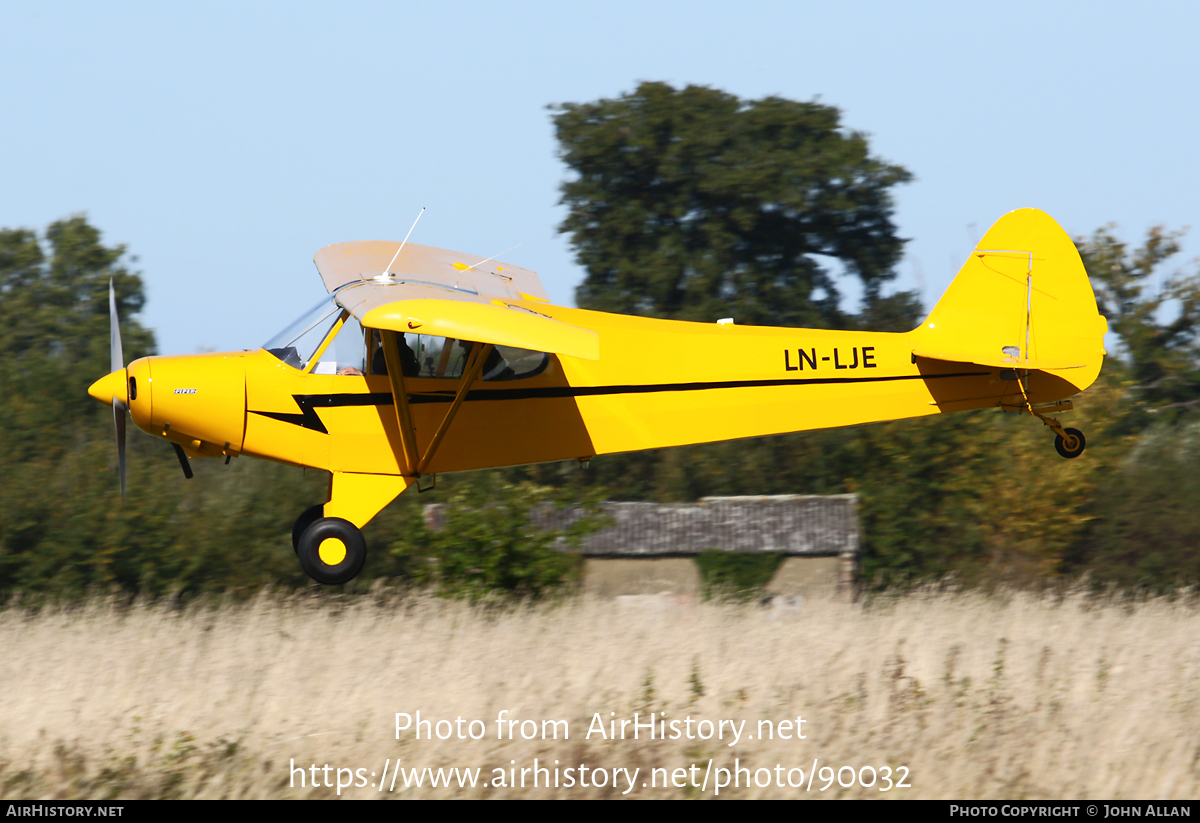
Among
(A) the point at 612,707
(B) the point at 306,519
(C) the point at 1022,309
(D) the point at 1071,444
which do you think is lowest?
(A) the point at 612,707

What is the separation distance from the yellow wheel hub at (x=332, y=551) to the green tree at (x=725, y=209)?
2537 centimetres

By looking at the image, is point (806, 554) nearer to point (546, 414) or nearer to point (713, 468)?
point (713, 468)

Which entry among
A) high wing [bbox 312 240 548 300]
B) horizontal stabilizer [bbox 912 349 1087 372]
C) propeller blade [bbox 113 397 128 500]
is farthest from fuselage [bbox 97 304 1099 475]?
high wing [bbox 312 240 548 300]

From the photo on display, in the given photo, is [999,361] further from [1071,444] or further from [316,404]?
[316,404]

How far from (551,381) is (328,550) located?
2197 millimetres

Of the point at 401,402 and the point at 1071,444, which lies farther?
the point at 1071,444

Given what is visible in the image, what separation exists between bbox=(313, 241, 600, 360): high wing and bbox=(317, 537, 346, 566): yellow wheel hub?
187cm

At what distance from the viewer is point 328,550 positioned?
9375 mm

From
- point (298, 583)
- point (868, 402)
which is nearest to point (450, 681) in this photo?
point (868, 402)

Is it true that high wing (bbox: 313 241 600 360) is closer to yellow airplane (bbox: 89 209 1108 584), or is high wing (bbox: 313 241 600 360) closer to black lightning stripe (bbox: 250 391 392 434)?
yellow airplane (bbox: 89 209 1108 584)

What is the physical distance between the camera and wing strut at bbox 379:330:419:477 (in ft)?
29.8

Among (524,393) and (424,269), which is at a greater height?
(424,269)

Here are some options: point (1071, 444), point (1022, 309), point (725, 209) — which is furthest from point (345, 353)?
point (725, 209)

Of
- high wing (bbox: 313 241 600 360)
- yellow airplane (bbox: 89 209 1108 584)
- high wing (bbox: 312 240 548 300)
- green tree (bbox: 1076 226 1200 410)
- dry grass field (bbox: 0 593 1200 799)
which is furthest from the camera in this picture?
green tree (bbox: 1076 226 1200 410)
